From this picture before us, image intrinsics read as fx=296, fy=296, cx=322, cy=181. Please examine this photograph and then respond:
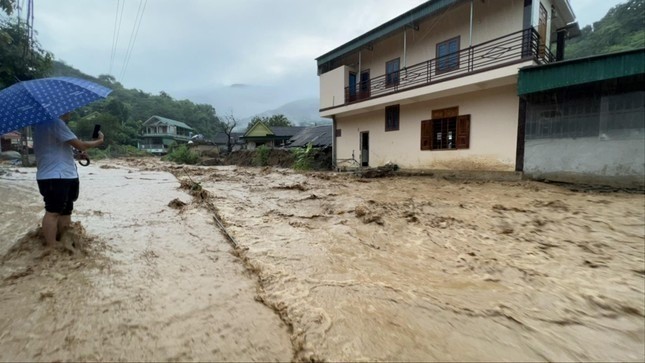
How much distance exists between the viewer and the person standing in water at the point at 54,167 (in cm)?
295

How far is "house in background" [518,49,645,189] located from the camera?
683cm

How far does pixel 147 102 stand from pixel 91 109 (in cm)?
1996

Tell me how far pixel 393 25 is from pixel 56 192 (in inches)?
510

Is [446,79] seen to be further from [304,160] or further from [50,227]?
[50,227]

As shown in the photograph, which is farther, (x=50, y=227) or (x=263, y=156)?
Result: (x=263, y=156)

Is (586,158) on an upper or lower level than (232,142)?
lower

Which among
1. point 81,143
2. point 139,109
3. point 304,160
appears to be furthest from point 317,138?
point 139,109

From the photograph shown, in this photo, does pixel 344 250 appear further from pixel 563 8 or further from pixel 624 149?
pixel 563 8

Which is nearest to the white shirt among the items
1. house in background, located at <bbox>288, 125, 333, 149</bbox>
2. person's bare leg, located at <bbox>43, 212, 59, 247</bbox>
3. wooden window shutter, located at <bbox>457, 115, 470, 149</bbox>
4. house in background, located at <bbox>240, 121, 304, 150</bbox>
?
person's bare leg, located at <bbox>43, 212, 59, 247</bbox>

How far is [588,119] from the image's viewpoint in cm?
755

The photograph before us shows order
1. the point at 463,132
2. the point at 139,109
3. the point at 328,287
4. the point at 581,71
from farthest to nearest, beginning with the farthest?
the point at 139,109, the point at 463,132, the point at 581,71, the point at 328,287

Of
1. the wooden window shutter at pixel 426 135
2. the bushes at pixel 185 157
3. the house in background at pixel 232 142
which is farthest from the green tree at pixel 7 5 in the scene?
the house in background at pixel 232 142

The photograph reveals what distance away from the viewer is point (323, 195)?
25.7ft

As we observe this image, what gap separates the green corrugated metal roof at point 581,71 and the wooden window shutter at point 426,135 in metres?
3.87
